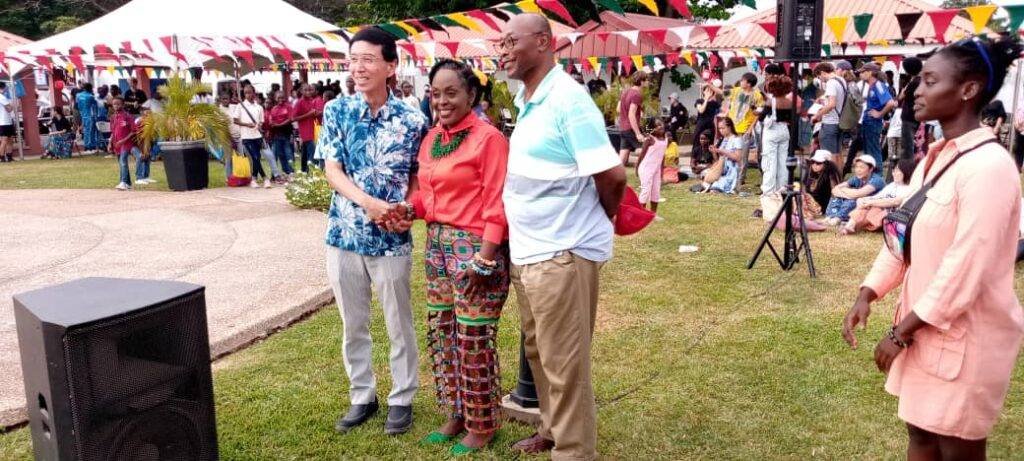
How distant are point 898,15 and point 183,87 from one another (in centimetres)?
1020

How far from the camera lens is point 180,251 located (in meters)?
Result: 8.34

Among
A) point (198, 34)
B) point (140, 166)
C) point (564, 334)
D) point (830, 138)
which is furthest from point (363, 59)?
point (198, 34)

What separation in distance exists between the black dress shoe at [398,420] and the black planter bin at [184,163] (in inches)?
413

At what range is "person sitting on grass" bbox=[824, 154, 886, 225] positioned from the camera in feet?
30.3

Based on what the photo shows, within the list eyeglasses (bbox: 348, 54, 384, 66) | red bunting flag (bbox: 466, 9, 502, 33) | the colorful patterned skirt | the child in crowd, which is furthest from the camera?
the child in crowd

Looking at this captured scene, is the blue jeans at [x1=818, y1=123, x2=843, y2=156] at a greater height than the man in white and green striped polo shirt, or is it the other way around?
the man in white and green striped polo shirt

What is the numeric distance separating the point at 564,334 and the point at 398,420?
1.13 meters

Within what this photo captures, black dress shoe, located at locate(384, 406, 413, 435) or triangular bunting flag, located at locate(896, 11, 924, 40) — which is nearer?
black dress shoe, located at locate(384, 406, 413, 435)

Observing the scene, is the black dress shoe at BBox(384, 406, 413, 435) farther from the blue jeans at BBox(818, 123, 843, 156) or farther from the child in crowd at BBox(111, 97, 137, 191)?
the child in crowd at BBox(111, 97, 137, 191)

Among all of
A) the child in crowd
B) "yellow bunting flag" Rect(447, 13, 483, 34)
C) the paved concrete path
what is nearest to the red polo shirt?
the paved concrete path

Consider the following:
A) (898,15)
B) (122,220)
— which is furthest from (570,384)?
(122,220)

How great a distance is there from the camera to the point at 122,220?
10281 millimetres

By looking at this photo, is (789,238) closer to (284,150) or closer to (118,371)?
(118,371)

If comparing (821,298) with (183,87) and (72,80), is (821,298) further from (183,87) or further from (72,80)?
(72,80)
